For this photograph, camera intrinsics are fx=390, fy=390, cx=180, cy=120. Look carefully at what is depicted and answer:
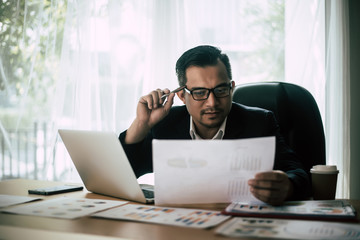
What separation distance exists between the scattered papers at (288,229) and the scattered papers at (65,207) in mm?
353

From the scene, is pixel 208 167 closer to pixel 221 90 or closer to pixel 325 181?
pixel 325 181

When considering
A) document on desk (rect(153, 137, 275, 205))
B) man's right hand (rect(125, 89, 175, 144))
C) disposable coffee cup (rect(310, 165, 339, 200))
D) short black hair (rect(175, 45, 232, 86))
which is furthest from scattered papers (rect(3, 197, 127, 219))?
short black hair (rect(175, 45, 232, 86))

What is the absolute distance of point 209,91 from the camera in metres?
1.45

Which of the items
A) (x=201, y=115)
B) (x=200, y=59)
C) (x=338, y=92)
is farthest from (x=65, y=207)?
(x=338, y=92)

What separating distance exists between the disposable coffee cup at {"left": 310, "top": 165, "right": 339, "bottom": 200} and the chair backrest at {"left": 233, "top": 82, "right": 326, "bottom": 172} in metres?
0.37

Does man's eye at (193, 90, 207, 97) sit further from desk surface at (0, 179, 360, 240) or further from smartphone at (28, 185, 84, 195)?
desk surface at (0, 179, 360, 240)

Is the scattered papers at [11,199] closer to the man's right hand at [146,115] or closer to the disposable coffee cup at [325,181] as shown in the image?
the man's right hand at [146,115]

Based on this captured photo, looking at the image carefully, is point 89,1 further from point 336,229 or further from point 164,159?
point 336,229

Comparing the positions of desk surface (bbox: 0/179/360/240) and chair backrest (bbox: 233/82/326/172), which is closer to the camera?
desk surface (bbox: 0/179/360/240)

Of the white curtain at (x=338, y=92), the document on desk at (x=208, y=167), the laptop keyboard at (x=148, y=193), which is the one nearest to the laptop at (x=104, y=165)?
the laptop keyboard at (x=148, y=193)

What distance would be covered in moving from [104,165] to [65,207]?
191mm

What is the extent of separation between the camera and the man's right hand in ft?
4.89

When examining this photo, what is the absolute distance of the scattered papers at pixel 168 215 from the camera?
82cm

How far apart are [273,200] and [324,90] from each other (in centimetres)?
177
